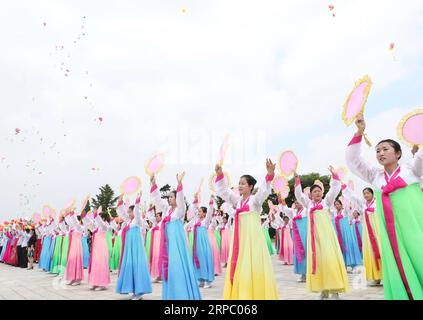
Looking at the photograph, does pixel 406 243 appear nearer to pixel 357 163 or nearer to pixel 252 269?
pixel 357 163

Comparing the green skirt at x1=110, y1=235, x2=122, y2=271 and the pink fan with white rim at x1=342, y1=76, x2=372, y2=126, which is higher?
the pink fan with white rim at x1=342, y1=76, x2=372, y2=126

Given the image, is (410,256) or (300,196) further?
(300,196)

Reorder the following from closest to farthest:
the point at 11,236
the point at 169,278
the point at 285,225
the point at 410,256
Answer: the point at 410,256 < the point at 169,278 < the point at 285,225 < the point at 11,236

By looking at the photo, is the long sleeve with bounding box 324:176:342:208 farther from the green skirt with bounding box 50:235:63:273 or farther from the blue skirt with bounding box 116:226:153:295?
the green skirt with bounding box 50:235:63:273

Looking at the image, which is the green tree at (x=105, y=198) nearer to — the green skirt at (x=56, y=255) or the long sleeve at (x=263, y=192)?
the green skirt at (x=56, y=255)

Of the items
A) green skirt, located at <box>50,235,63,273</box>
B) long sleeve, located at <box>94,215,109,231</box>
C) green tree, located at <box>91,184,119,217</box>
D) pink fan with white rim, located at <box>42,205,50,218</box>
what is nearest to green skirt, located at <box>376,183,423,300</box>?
long sleeve, located at <box>94,215,109,231</box>

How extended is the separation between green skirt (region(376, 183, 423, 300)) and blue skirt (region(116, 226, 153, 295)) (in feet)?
16.2

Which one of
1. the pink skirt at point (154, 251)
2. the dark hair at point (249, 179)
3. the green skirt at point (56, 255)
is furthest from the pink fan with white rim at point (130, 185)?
the green skirt at point (56, 255)

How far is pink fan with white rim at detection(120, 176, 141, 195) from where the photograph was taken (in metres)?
7.27

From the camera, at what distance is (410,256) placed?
299 cm

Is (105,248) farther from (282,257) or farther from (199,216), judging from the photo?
(282,257)

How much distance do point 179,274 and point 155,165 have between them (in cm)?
169
